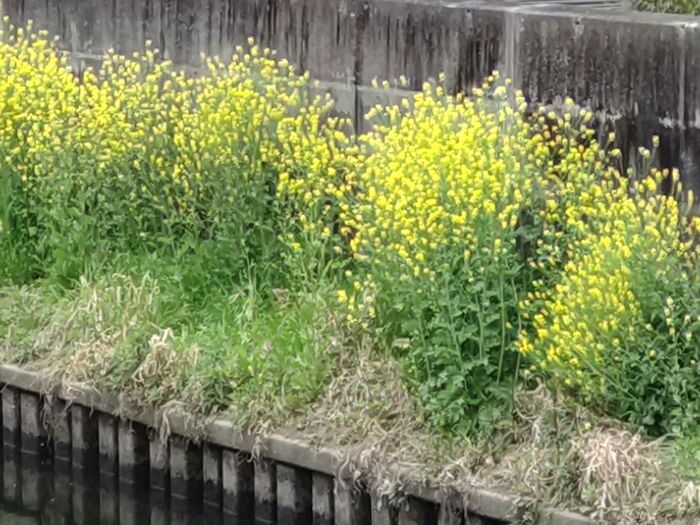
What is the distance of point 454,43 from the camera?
1041 centimetres

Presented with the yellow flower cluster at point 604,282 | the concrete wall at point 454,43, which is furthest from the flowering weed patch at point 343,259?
the concrete wall at point 454,43

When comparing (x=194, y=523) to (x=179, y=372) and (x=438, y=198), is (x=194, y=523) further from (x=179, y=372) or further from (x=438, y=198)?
(x=438, y=198)

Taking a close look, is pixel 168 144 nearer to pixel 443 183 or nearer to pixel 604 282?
pixel 443 183

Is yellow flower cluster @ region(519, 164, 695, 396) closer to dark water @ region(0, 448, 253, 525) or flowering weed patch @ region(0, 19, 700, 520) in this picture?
flowering weed patch @ region(0, 19, 700, 520)

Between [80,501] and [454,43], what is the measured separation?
3.25m

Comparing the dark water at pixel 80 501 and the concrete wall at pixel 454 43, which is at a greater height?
the concrete wall at pixel 454 43

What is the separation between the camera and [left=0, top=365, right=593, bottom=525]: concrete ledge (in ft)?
28.3

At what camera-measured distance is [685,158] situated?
30.2 feet

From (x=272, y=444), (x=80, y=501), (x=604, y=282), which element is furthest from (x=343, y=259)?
(x=604, y=282)

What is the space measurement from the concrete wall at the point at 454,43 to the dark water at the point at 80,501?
8.08ft

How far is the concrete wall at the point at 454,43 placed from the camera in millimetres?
9289

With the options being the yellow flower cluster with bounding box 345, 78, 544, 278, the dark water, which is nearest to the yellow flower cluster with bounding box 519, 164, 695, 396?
the yellow flower cluster with bounding box 345, 78, 544, 278

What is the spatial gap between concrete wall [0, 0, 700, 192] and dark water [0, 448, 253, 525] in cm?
246

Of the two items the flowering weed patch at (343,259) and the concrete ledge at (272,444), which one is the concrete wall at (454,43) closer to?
the flowering weed patch at (343,259)
